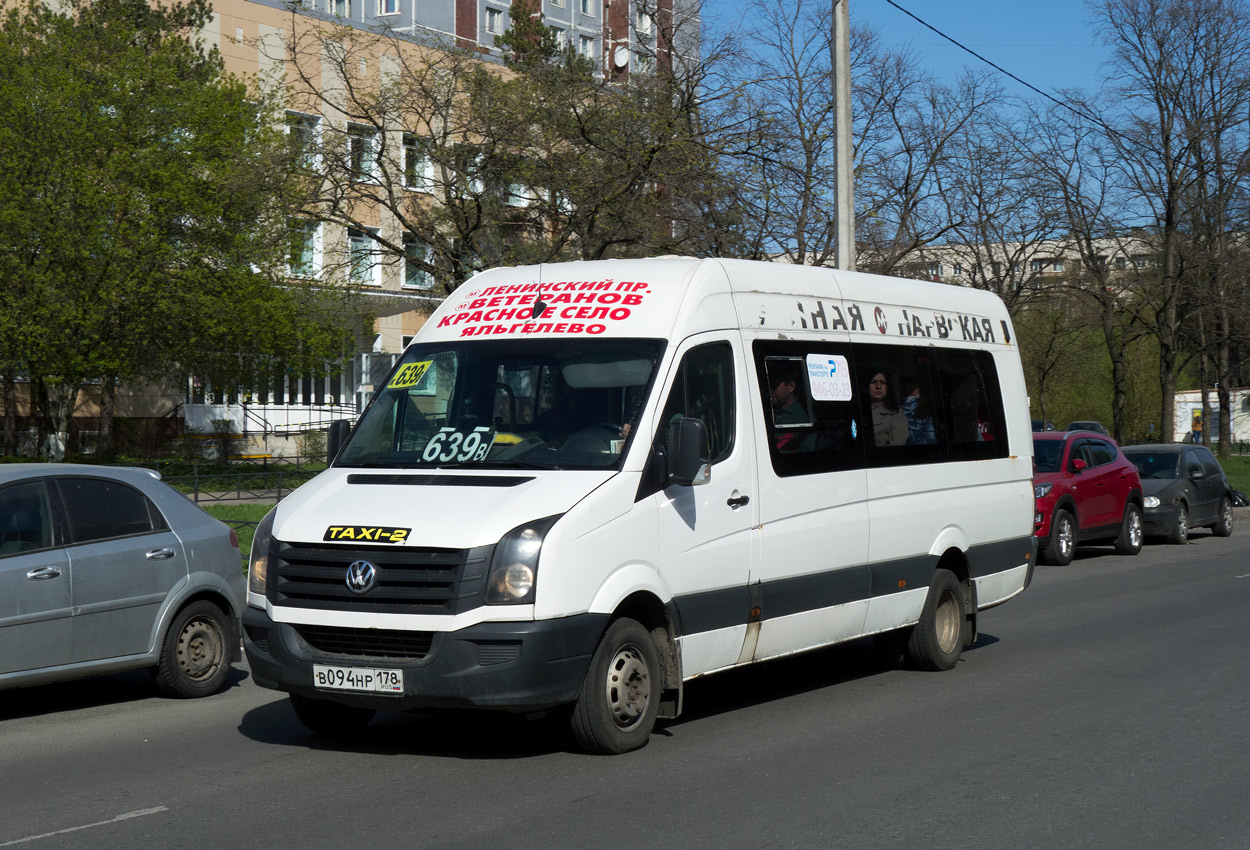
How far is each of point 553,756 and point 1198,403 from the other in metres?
75.9

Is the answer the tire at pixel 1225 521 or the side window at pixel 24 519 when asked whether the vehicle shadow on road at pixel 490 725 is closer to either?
the side window at pixel 24 519

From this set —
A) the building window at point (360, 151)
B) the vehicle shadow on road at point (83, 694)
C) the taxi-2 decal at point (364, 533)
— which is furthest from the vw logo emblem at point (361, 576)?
the building window at point (360, 151)

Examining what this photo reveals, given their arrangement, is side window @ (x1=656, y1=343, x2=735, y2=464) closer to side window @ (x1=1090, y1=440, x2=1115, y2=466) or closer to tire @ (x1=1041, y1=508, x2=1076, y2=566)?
tire @ (x1=1041, y1=508, x2=1076, y2=566)

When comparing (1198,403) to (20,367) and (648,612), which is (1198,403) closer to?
(20,367)

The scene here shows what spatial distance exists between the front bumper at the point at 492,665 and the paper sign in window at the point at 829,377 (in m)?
2.64

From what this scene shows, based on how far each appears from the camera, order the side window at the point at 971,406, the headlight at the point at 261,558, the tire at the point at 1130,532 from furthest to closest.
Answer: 1. the tire at the point at 1130,532
2. the side window at the point at 971,406
3. the headlight at the point at 261,558

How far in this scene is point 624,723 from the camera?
725 cm

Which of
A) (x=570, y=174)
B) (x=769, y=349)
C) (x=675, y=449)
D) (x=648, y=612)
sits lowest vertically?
(x=648, y=612)

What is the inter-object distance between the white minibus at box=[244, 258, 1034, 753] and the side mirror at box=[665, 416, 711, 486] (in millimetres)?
12

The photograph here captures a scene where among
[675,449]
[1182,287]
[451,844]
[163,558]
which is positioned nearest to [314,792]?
[451,844]

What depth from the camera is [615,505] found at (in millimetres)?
7062

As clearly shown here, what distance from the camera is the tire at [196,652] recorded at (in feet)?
30.4

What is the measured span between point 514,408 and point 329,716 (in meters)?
2.07

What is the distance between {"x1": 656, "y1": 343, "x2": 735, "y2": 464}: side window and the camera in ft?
25.4
